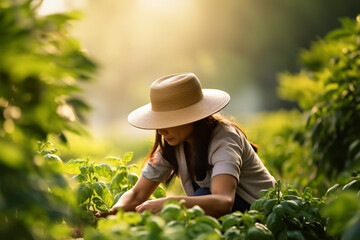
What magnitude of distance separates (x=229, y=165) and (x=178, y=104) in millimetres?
373

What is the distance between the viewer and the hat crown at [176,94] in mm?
2350

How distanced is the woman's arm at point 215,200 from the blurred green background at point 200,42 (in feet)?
58.0

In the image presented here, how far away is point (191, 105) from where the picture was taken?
237cm

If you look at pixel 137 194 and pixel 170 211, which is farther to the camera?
pixel 137 194

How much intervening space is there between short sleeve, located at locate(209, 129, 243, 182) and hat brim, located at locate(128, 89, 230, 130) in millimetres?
148

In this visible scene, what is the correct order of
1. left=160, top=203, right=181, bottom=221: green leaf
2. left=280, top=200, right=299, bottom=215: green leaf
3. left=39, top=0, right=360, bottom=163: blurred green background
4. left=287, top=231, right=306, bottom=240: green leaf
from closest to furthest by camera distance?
1. left=160, top=203, right=181, bottom=221: green leaf
2. left=287, top=231, right=306, bottom=240: green leaf
3. left=280, top=200, right=299, bottom=215: green leaf
4. left=39, top=0, right=360, bottom=163: blurred green background

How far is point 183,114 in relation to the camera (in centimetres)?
231

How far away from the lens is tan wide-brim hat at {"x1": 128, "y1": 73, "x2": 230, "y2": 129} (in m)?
2.29

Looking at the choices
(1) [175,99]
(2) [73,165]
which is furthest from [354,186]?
(2) [73,165]

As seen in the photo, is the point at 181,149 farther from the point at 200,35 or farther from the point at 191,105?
the point at 200,35

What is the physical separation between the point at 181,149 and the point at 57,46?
1.43 metres

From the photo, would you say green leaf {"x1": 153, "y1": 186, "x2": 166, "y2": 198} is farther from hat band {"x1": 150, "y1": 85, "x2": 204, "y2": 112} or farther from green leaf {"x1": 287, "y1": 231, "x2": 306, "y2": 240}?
green leaf {"x1": 287, "y1": 231, "x2": 306, "y2": 240}

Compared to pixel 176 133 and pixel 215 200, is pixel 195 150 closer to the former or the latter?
pixel 176 133

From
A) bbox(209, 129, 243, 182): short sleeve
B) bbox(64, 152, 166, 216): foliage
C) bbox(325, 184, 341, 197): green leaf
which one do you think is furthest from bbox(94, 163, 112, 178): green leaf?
bbox(325, 184, 341, 197): green leaf
